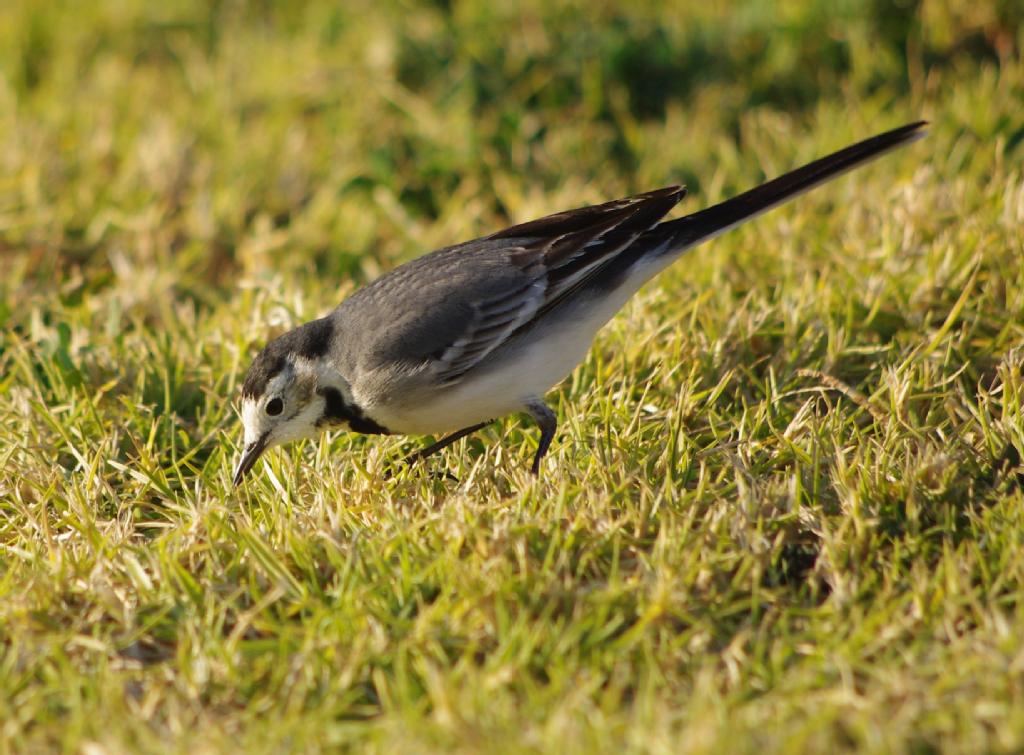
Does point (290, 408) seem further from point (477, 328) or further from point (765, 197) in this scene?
point (765, 197)

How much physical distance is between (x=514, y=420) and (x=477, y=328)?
578mm

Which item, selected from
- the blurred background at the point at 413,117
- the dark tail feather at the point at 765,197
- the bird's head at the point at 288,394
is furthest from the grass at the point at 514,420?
the dark tail feather at the point at 765,197

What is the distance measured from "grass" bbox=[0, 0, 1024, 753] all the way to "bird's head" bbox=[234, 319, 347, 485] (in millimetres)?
157

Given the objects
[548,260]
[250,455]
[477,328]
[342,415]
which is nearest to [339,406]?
A: [342,415]

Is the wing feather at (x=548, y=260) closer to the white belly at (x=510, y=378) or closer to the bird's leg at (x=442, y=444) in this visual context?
the white belly at (x=510, y=378)

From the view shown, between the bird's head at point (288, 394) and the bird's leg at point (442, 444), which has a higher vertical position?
the bird's head at point (288, 394)

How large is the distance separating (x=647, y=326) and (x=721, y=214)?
621mm

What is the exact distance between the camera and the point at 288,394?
478cm

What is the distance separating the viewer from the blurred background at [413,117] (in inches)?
277

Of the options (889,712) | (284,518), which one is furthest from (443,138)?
(889,712)

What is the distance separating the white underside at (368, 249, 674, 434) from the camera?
468 centimetres

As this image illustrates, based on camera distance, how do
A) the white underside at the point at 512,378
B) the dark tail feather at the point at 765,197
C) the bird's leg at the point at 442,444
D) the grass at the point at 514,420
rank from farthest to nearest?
the dark tail feather at the point at 765,197 → the bird's leg at the point at 442,444 → the white underside at the point at 512,378 → the grass at the point at 514,420

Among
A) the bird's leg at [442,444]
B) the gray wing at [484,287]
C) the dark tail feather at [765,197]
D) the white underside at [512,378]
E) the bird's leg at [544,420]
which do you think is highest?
the gray wing at [484,287]

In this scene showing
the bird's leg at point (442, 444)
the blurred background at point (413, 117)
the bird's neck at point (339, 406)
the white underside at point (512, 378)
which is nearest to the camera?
the white underside at point (512, 378)
